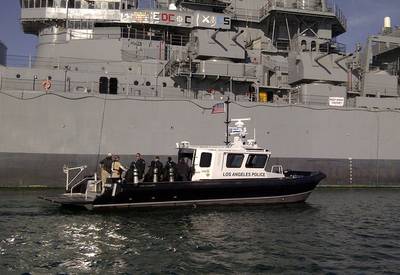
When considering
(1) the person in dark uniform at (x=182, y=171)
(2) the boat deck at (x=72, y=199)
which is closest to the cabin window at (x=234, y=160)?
(1) the person in dark uniform at (x=182, y=171)

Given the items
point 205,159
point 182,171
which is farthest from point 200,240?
point 205,159

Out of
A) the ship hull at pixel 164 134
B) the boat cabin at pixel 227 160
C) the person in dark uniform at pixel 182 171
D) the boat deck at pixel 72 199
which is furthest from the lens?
the ship hull at pixel 164 134

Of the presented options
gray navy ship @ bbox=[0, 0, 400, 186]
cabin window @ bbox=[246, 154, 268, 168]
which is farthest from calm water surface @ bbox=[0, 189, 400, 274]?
gray navy ship @ bbox=[0, 0, 400, 186]

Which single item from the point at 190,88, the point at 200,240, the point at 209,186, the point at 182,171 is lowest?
the point at 200,240

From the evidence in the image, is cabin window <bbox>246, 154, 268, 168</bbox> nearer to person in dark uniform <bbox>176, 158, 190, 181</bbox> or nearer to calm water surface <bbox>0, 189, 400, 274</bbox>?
calm water surface <bbox>0, 189, 400, 274</bbox>

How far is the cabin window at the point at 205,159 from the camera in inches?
653

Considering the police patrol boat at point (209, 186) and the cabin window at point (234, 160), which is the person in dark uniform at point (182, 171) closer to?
the police patrol boat at point (209, 186)

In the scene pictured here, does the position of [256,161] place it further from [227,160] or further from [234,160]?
[227,160]

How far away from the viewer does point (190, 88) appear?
23.3 m

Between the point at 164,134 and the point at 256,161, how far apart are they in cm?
592

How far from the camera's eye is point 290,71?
82.7 ft

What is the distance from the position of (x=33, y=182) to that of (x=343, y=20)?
20.1 metres

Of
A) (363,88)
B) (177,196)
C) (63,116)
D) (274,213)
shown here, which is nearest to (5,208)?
(177,196)

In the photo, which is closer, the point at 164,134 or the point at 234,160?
the point at 234,160
